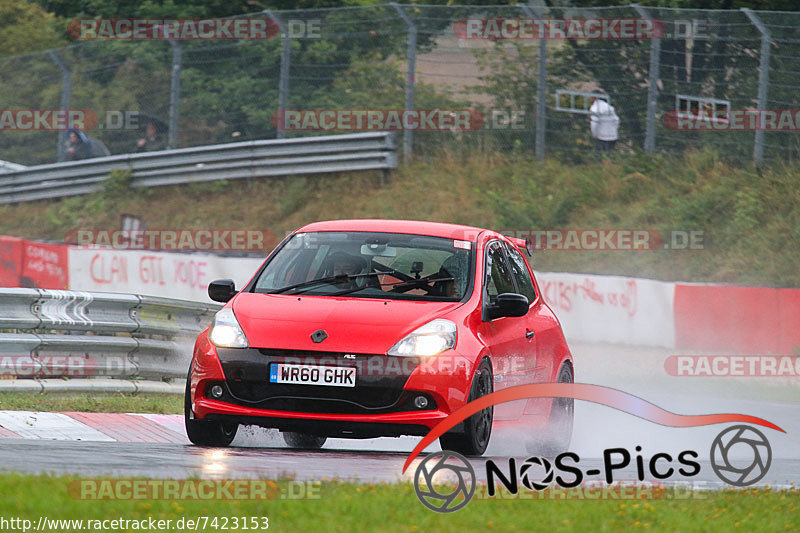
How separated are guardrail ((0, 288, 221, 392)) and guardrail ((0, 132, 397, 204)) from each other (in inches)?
512

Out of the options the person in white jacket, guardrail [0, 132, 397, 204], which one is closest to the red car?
the person in white jacket

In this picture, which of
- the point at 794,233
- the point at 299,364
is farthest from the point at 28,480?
the point at 794,233

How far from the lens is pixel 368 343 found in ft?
25.2

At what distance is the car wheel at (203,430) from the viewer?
807 centimetres

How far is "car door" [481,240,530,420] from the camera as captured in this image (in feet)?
27.5

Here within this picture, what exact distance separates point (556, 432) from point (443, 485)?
3.27 m

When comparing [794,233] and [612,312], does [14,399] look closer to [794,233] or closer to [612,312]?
[612,312]

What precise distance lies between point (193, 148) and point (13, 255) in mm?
5097

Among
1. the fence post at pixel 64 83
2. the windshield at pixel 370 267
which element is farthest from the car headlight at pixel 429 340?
the fence post at pixel 64 83

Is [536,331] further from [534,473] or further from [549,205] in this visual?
[549,205]

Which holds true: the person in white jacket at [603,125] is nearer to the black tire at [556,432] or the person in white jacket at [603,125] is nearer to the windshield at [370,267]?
the black tire at [556,432]

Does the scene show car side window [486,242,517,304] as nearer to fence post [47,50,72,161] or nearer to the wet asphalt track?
the wet asphalt track

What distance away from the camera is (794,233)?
20156 mm

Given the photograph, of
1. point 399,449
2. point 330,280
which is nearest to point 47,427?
point 330,280
